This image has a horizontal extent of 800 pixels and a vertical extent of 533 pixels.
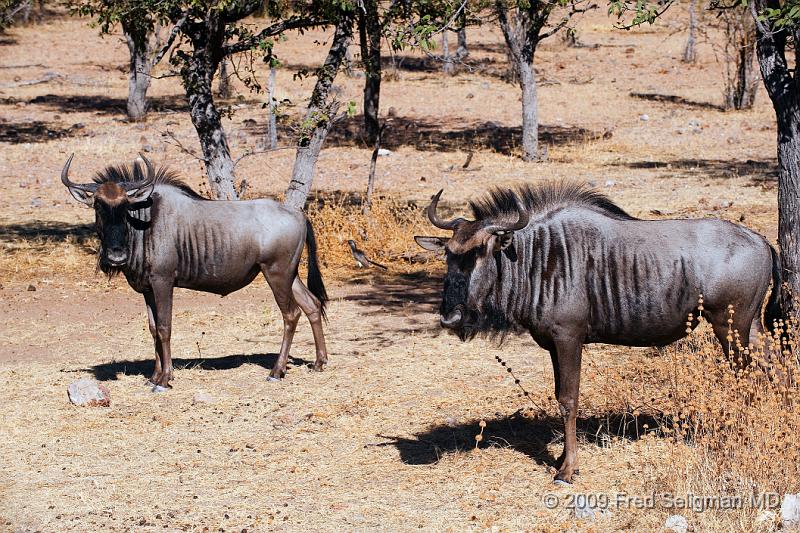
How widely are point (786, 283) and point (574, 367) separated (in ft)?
6.93

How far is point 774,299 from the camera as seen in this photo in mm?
7547

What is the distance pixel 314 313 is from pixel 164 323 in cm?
139

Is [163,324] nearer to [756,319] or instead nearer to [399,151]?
[756,319]

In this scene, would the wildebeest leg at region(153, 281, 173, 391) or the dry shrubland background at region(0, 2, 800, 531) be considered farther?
the wildebeest leg at region(153, 281, 173, 391)

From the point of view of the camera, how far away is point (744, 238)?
6570 mm

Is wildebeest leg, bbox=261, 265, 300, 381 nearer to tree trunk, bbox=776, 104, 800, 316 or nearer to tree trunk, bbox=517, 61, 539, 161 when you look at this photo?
tree trunk, bbox=776, 104, 800, 316

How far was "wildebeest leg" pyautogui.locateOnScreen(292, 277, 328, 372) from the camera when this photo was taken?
955 cm

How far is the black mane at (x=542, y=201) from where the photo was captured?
262 inches

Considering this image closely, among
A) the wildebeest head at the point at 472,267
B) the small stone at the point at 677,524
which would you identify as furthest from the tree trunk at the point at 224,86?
the small stone at the point at 677,524

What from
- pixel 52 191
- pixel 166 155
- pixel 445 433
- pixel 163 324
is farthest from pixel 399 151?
pixel 445 433

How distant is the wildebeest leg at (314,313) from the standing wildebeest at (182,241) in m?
0.01

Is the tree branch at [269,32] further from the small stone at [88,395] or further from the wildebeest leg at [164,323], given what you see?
the small stone at [88,395]

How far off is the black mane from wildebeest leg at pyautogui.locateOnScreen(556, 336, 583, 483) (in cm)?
88

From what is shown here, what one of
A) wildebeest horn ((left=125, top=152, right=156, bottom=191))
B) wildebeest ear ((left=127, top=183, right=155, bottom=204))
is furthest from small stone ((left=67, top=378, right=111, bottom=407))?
wildebeest horn ((left=125, top=152, right=156, bottom=191))
